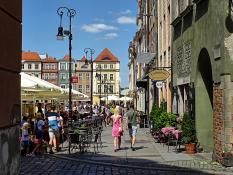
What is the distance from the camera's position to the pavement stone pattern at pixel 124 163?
43.7 ft

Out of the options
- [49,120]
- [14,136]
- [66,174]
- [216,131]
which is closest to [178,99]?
[49,120]

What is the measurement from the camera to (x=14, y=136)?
5.97 metres

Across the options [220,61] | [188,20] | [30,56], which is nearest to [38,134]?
[188,20]

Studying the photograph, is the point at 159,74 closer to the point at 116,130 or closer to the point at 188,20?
the point at 188,20

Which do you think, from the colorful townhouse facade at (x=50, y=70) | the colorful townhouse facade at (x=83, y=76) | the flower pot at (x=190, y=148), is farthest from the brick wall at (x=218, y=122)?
the colorful townhouse facade at (x=50, y=70)

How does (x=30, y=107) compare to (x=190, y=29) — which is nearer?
(x=190, y=29)

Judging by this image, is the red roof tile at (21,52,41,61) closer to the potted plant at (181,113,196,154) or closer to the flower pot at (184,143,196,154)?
the potted plant at (181,113,196,154)

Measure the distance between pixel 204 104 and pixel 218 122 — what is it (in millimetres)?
3199

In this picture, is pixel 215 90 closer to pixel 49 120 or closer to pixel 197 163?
pixel 197 163

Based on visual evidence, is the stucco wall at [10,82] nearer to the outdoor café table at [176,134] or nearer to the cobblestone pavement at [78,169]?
the cobblestone pavement at [78,169]

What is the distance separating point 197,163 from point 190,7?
19.7 ft

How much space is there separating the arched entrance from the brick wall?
250 centimetres

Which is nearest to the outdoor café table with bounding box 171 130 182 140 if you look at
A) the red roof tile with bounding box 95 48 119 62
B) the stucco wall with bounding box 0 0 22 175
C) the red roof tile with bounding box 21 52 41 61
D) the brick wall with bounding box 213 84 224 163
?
the brick wall with bounding box 213 84 224 163

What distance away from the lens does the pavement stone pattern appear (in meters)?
13.3
